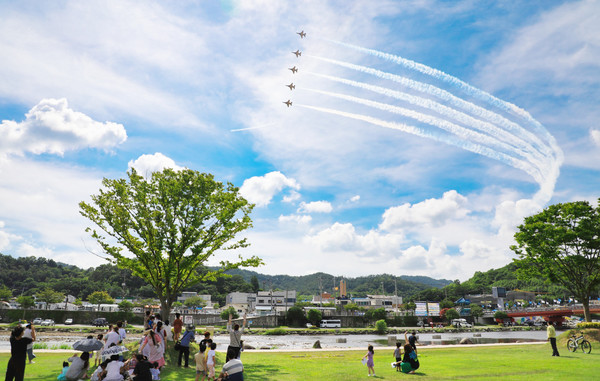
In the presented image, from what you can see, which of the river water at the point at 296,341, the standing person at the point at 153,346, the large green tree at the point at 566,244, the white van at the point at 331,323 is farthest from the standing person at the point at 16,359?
the white van at the point at 331,323

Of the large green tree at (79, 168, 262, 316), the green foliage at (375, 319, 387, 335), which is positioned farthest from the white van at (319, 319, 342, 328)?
the large green tree at (79, 168, 262, 316)

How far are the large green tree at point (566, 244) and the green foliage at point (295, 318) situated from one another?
61.2m

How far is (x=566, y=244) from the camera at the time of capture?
37531 mm

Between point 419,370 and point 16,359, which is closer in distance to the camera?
point 16,359

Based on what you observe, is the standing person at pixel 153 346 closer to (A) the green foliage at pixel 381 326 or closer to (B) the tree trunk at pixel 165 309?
(B) the tree trunk at pixel 165 309

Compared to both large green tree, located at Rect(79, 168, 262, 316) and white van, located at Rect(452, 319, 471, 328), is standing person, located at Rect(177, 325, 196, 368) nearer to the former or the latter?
large green tree, located at Rect(79, 168, 262, 316)

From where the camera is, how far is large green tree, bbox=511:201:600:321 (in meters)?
36.6

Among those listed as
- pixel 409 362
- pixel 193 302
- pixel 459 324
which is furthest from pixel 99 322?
pixel 459 324

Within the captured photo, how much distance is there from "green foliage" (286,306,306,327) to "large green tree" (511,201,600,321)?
61227 mm

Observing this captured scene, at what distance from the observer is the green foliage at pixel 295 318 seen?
301ft

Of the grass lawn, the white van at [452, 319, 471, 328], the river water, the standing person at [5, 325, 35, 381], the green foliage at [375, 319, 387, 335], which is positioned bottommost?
the white van at [452, 319, 471, 328]

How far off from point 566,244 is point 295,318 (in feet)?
218

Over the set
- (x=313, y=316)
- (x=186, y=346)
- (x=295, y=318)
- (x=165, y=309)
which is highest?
(x=165, y=309)

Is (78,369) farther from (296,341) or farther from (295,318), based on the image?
(295,318)
